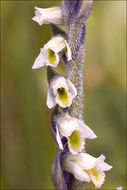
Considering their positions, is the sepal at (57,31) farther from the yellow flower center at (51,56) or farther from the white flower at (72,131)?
the white flower at (72,131)

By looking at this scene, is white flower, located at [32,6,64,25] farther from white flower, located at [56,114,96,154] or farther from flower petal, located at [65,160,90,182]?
flower petal, located at [65,160,90,182]

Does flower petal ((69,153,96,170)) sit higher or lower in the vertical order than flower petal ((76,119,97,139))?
lower

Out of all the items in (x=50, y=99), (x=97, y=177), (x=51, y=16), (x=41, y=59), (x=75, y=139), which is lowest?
(x=97, y=177)

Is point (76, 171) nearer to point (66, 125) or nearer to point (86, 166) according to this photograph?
point (86, 166)

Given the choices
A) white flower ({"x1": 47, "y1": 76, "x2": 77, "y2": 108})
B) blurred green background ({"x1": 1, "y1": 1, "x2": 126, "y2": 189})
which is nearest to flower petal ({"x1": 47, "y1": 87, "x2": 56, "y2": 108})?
white flower ({"x1": 47, "y1": 76, "x2": 77, "y2": 108})

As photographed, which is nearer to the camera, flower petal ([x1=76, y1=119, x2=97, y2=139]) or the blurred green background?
flower petal ([x1=76, y1=119, x2=97, y2=139])

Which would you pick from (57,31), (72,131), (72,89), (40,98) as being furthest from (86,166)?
(40,98)

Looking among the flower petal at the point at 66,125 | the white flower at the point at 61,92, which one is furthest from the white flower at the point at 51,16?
the flower petal at the point at 66,125
